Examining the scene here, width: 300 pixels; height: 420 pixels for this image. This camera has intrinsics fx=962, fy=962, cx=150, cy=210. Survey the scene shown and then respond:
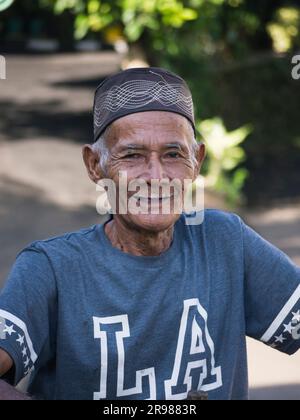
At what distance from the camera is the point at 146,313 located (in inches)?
88.1

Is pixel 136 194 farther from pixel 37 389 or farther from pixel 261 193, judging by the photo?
pixel 261 193

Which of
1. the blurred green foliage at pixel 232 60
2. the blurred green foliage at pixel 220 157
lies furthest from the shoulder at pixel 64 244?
the blurred green foliage at pixel 220 157

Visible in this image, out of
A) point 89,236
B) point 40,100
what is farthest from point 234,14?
point 89,236

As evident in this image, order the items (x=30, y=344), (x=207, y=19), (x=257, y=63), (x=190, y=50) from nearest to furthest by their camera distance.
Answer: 1. (x=30, y=344)
2. (x=207, y=19)
3. (x=190, y=50)
4. (x=257, y=63)

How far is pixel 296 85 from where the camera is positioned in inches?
554

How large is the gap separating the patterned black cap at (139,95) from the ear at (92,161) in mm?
60

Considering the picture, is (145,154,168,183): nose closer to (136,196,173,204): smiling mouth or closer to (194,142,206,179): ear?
(136,196,173,204): smiling mouth

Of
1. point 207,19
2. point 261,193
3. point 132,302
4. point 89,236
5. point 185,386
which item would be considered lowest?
point 185,386

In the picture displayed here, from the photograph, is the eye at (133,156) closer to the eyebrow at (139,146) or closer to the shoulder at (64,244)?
the eyebrow at (139,146)

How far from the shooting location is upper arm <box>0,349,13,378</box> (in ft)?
6.75

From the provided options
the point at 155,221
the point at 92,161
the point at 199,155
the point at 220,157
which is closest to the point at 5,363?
the point at 155,221

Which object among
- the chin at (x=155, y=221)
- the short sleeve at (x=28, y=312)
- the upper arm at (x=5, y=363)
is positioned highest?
the chin at (x=155, y=221)

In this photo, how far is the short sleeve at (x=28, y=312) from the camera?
2.09 metres

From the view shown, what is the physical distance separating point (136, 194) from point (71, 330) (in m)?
0.35
